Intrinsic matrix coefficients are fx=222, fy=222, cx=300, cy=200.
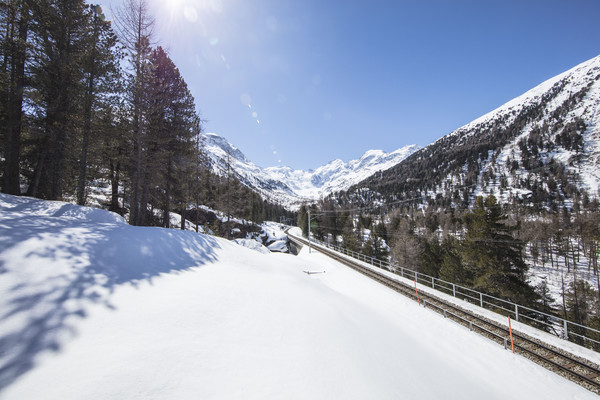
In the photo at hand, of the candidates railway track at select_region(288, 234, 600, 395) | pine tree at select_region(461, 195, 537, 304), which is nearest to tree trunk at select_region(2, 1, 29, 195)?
railway track at select_region(288, 234, 600, 395)

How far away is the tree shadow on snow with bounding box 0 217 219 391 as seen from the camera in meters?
3.16

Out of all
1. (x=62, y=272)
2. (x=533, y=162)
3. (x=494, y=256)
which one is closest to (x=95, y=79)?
(x=62, y=272)

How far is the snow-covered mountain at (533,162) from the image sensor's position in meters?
118

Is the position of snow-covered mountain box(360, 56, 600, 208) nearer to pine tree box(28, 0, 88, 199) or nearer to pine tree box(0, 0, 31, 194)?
pine tree box(28, 0, 88, 199)

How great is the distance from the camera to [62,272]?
15.6ft

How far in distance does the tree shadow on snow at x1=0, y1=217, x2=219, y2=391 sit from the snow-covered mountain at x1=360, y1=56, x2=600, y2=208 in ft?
398

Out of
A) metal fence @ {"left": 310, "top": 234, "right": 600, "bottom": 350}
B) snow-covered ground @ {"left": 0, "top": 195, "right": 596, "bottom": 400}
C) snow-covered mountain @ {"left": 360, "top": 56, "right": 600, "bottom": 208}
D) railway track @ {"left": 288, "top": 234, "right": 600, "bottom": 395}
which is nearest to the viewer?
snow-covered ground @ {"left": 0, "top": 195, "right": 596, "bottom": 400}

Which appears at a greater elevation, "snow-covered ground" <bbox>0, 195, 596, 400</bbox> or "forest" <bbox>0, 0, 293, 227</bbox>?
"forest" <bbox>0, 0, 293, 227</bbox>

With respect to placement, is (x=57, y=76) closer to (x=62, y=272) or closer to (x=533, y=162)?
(x=62, y=272)

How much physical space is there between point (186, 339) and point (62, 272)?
3.17 meters

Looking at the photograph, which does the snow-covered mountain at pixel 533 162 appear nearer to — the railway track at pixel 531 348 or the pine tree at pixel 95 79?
the railway track at pixel 531 348

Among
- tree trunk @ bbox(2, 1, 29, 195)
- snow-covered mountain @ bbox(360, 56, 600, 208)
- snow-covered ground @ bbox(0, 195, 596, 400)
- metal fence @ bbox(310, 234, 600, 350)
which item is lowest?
metal fence @ bbox(310, 234, 600, 350)

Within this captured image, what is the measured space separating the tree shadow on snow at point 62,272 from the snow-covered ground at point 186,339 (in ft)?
0.07

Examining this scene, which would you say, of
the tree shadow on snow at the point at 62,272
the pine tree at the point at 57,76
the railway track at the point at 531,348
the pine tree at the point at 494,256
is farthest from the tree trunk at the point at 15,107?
the pine tree at the point at 494,256
